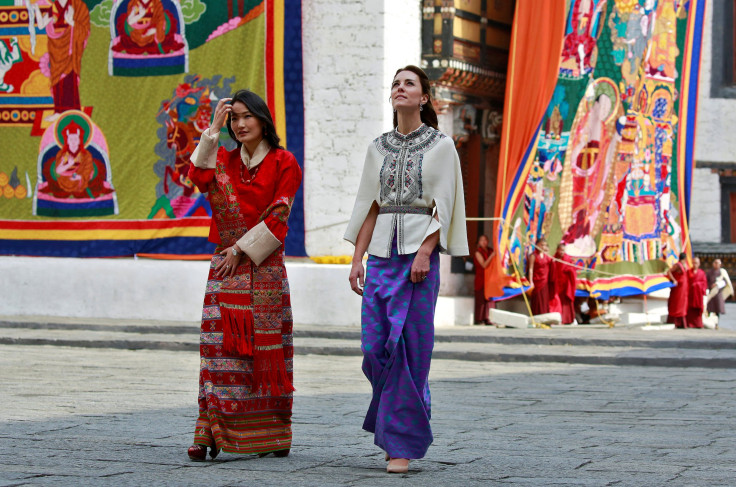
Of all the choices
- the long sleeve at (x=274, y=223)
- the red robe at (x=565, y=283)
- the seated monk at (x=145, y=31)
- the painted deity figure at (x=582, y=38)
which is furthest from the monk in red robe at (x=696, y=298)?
the long sleeve at (x=274, y=223)

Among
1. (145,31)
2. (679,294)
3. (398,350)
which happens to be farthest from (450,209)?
(679,294)

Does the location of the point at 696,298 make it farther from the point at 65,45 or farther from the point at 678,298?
the point at 65,45

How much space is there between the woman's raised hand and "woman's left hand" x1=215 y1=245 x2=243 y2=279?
1.92 feet

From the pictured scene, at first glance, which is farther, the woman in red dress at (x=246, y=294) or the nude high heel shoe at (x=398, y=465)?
the woman in red dress at (x=246, y=294)

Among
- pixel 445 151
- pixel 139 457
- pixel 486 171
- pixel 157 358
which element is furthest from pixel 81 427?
pixel 486 171

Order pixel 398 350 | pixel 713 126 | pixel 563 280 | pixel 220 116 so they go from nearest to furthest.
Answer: pixel 398 350
pixel 220 116
pixel 563 280
pixel 713 126

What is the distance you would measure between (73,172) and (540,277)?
290 inches

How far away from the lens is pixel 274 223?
248 inches

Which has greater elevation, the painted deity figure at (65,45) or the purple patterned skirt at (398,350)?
the painted deity figure at (65,45)

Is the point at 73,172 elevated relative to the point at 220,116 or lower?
lower

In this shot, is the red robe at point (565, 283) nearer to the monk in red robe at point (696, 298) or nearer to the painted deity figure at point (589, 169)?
the painted deity figure at point (589, 169)

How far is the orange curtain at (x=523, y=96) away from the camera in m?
19.9

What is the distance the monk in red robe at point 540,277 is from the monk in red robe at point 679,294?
2.71m

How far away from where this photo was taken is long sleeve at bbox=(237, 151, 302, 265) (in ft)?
20.5
